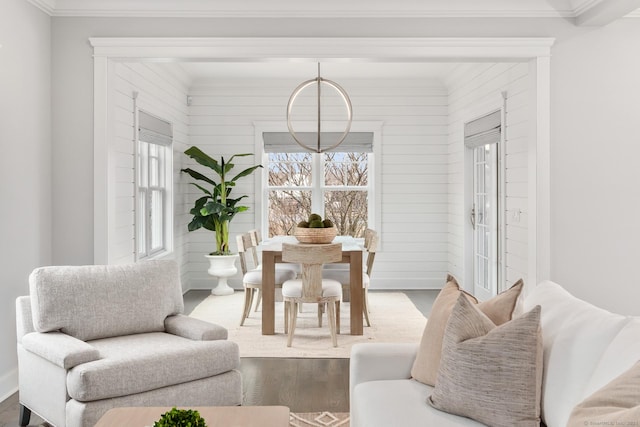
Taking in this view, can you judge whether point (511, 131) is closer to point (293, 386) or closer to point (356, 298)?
point (356, 298)

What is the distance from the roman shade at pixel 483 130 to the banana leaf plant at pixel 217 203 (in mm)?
2616

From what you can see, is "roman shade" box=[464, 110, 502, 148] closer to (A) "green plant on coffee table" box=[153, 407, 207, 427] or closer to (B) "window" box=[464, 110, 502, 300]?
(B) "window" box=[464, 110, 502, 300]

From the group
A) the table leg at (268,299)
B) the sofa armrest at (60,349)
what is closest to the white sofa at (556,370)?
the sofa armrest at (60,349)

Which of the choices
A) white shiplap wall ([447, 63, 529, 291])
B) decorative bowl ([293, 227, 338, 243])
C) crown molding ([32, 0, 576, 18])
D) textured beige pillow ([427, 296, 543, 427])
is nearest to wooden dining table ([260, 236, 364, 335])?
decorative bowl ([293, 227, 338, 243])

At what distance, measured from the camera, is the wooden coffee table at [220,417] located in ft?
6.98

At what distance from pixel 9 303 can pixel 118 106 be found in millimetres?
1964

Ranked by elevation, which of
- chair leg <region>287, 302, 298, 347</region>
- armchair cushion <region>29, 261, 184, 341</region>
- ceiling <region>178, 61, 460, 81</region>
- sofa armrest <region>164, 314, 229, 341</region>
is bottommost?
chair leg <region>287, 302, 298, 347</region>

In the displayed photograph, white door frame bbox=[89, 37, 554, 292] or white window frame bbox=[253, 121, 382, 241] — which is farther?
white window frame bbox=[253, 121, 382, 241]

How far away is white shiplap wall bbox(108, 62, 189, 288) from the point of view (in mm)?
4465

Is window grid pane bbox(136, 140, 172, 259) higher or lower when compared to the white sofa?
higher

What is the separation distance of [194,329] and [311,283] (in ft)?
5.19

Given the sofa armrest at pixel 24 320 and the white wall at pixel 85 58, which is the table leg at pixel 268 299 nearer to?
the white wall at pixel 85 58

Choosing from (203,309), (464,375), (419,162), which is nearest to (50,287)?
(464,375)

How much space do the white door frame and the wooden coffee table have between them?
2.09m
